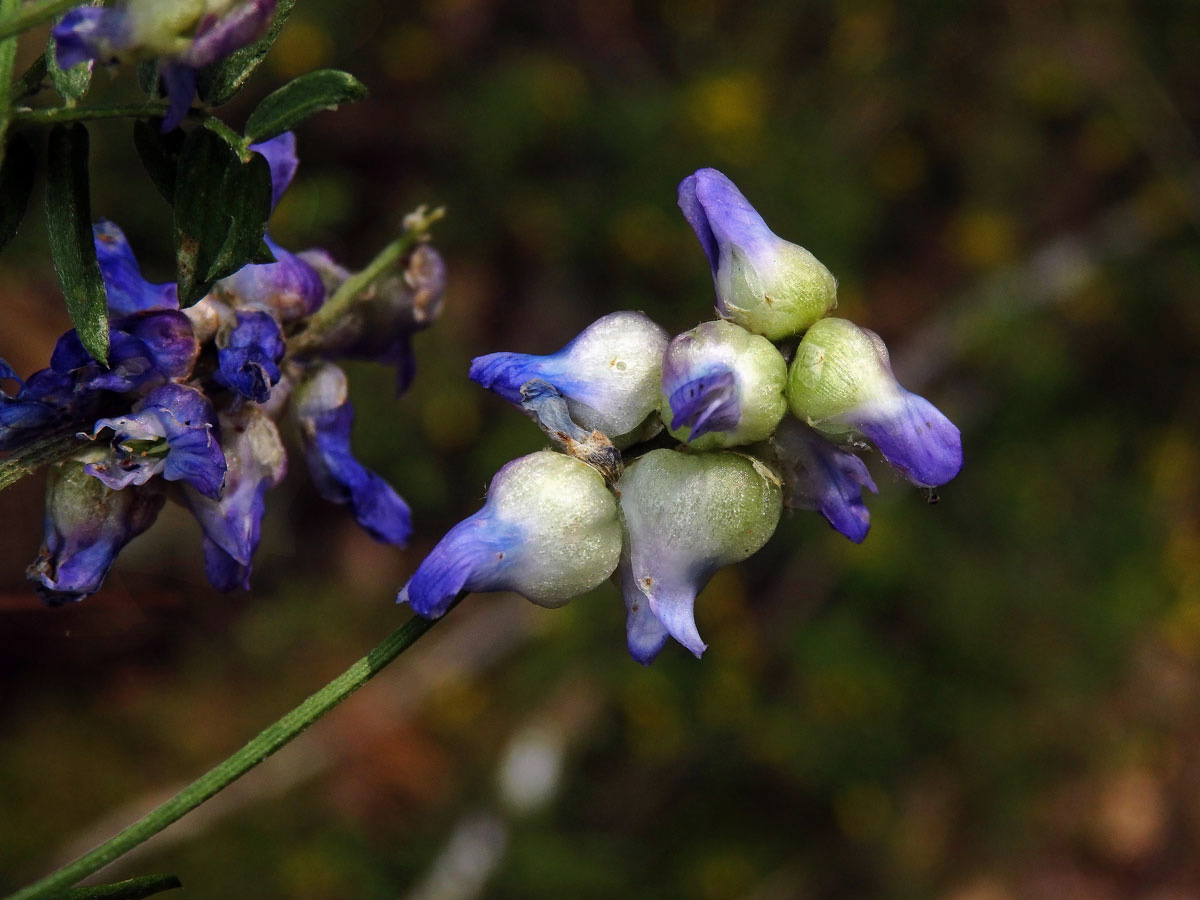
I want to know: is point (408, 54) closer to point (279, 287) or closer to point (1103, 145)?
point (1103, 145)

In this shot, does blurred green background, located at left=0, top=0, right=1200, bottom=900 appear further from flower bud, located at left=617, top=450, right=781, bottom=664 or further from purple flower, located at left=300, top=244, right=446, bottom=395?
flower bud, located at left=617, top=450, right=781, bottom=664

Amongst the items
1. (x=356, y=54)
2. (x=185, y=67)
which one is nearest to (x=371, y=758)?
(x=356, y=54)

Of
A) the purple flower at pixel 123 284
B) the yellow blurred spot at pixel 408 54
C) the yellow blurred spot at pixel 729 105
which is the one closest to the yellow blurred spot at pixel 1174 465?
the yellow blurred spot at pixel 729 105

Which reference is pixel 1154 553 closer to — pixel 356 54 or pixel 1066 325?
pixel 1066 325

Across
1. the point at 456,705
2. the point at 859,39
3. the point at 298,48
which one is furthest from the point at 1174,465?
the point at 298,48

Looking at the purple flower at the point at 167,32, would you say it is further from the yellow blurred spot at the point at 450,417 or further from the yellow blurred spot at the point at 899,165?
the yellow blurred spot at the point at 899,165
